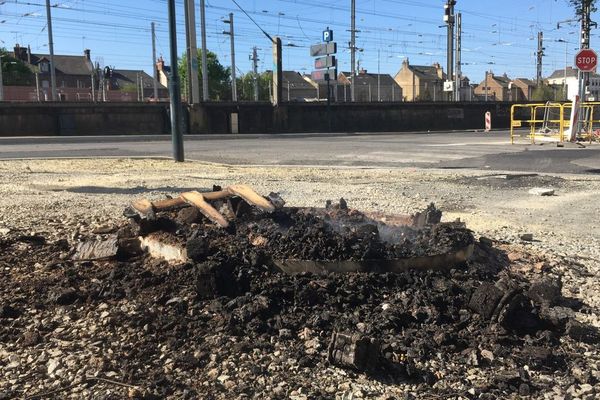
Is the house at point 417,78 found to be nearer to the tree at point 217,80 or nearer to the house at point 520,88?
the house at point 520,88

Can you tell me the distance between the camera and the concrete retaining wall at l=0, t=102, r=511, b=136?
33125 millimetres

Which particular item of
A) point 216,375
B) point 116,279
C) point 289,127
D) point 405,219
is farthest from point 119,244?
point 289,127

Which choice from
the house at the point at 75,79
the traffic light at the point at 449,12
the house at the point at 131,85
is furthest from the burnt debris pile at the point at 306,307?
the house at the point at 131,85

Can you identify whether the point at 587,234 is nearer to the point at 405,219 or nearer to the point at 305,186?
the point at 405,219

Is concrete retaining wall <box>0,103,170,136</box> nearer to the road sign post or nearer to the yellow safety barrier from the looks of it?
the road sign post

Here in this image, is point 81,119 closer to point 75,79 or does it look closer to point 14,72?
point 14,72

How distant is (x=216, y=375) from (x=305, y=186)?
7.90m

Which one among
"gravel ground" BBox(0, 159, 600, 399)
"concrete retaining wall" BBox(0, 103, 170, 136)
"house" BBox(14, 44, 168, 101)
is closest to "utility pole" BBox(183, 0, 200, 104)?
"concrete retaining wall" BBox(0, 103, 170, 136)

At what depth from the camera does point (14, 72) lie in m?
88.2

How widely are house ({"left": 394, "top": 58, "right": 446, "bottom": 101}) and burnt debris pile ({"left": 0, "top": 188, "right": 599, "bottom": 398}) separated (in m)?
110

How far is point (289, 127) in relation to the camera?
39750mm

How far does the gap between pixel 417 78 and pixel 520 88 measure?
104 ft

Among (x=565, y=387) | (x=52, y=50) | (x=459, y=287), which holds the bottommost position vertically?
(x=565, y=387)

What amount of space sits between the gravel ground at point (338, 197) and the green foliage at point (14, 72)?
8250 cm
